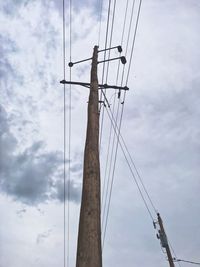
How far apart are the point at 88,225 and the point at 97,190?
0.61 meters

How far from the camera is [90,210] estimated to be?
3.80 metres

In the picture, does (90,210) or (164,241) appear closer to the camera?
(90,210)

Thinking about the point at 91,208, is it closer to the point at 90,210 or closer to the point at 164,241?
the point at 90,210

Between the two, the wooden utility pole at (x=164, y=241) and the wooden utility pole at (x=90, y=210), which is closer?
the wooden utility pole at (x=90, y=210)

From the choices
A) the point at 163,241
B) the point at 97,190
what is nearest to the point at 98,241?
the point at 97,190

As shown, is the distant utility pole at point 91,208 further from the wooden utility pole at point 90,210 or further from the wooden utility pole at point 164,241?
→ the wooden utility pole at point 164,241

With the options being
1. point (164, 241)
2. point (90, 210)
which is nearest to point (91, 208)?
point (90, 210)

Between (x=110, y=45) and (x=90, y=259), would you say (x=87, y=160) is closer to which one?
(x=90, y=259)

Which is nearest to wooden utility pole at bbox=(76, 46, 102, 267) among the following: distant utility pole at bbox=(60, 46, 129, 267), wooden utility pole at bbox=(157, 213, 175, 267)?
distant utility pole at bbox=(60, 46, 129, 267)

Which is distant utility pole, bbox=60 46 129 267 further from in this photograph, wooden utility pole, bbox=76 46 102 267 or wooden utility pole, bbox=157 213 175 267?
wooden utility pole, bbox=157 213 175 267

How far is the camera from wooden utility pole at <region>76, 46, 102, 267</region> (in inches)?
131

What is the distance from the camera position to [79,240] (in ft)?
11.8

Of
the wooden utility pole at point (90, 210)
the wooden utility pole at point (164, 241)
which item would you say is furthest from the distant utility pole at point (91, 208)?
the wooden utility pole at point (164, 241)

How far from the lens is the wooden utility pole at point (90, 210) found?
3.34 metres
